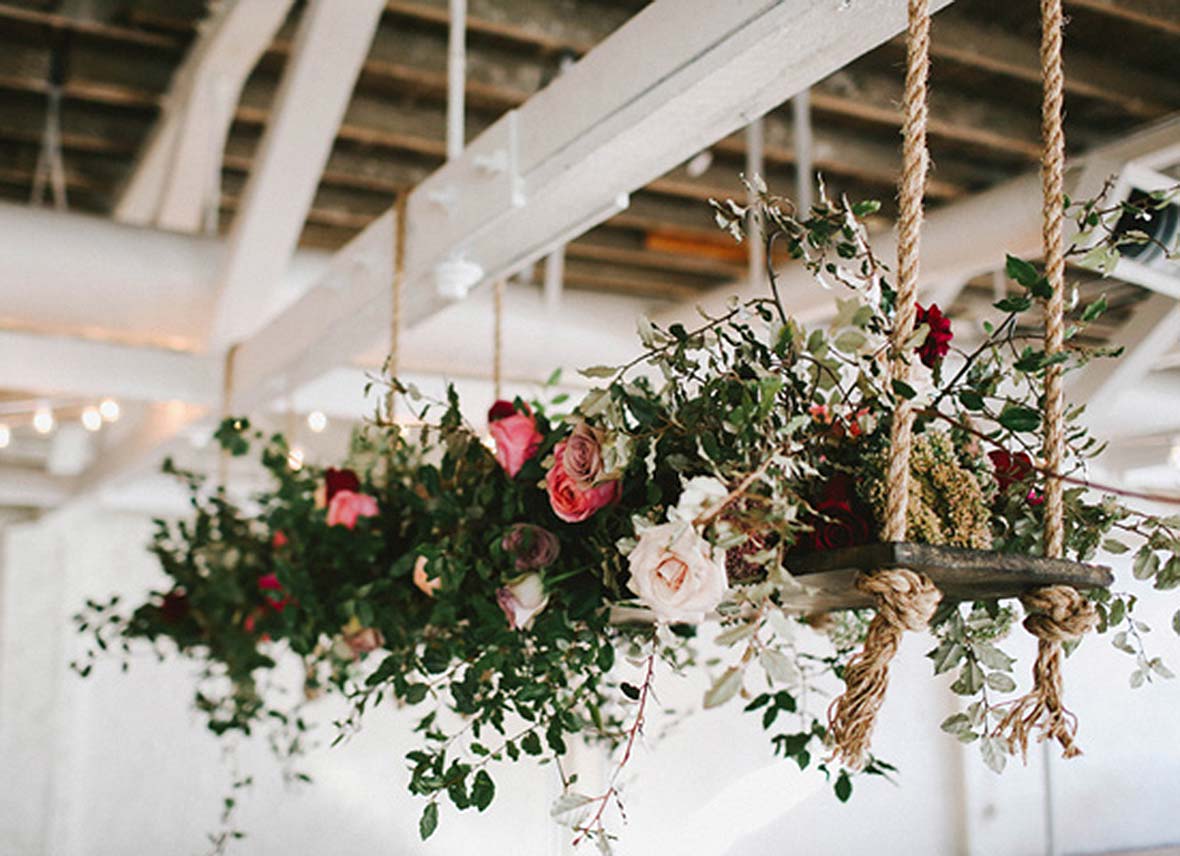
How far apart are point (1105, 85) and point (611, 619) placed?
1016 mm

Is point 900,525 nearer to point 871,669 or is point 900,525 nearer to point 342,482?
point 871,669

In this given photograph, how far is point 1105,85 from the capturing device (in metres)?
1.64

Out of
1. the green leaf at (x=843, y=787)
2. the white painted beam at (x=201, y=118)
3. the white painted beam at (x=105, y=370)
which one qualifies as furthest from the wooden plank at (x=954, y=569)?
the white painted beam at (x=105, y=370)

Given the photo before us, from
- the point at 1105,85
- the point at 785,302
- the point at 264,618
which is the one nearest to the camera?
the point at 1105,85

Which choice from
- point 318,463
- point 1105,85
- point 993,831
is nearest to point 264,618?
point 318,463

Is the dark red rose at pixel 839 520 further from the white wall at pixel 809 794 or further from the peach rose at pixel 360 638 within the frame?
the peach rose at pixel 360 638

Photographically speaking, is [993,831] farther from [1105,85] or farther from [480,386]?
[480,386]

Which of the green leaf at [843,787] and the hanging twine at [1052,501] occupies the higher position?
the hanging twine at [1052,501]

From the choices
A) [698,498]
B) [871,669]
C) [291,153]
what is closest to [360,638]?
[698,498]

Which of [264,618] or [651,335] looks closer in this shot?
[651,335]

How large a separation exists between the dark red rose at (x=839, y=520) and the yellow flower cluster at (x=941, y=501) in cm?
2

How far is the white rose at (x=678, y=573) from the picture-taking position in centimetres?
84

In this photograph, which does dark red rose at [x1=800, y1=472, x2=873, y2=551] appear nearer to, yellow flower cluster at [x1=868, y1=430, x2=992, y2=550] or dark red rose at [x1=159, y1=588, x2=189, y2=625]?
yellow flower cluster at [x1=868, y1=430, x2=992, y2=550]

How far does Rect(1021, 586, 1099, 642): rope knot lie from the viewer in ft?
2.73
